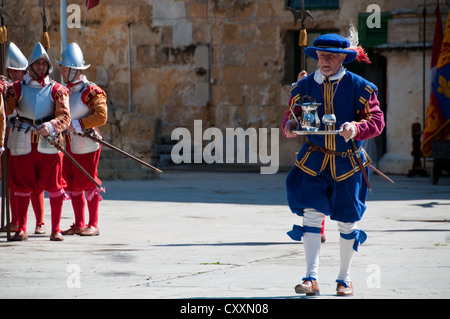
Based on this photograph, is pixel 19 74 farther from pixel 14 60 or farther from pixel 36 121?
pixel 36 121

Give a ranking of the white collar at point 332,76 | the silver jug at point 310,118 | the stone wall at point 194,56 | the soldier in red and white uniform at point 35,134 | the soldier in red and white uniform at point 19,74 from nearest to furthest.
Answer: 1. the silver jug at point 310,118
2. the white collar at point 332,76
3. the soldier in red and white uniform at point 35,134
4. the soldier in red and white uniform at point 19,74
5. the stone wall at point 194,56

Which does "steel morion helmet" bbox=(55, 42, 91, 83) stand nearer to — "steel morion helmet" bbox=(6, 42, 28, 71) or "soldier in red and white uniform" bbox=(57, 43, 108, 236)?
"soldier in red and white uniform" bbox=(57, 43, 108, 236)

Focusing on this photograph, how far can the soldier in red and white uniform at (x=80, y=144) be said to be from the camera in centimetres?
996

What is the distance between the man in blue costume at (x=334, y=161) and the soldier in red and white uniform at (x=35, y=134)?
11.1 feet

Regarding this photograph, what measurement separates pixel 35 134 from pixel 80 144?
2.10ft

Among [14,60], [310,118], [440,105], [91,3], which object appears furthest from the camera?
[91,3]

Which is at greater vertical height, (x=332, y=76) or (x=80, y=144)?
(x=332, y=76)

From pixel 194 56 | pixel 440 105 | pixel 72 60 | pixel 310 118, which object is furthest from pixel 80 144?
pixel 194 56

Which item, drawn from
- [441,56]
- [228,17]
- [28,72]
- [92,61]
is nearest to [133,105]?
[92,61]

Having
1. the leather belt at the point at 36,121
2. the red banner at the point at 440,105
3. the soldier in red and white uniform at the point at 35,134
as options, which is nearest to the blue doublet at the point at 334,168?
the soldier in red and white uniform at the point at 35,134

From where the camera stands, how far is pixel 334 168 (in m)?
6.59

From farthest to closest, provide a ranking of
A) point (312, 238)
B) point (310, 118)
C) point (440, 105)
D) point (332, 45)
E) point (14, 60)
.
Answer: point (440, 105) → point (14, 60) → point (332, 45) → point (312, 238) → point (310, 118)

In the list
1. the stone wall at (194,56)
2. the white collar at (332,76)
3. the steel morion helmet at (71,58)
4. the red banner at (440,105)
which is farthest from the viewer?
the stone wall at (194,56)

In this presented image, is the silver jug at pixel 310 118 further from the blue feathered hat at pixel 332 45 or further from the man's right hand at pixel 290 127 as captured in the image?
the blue feathered hat at pixel 332 45
